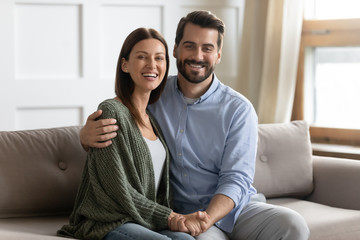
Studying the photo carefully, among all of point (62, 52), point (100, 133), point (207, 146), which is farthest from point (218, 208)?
point (62, 52)

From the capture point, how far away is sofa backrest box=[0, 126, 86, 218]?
2234 mm

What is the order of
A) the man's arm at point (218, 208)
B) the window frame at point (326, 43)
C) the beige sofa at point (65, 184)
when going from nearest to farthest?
the man's arm at point (218, 208) < the beige sofa at point (65, 184) < the window frame at point (326, 43)

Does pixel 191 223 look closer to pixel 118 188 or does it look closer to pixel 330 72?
pixel 118 188

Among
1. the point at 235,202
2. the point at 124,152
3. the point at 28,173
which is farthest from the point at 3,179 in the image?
the point at 235,202

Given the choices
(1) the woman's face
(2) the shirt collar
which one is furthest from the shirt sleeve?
(1) the woman's face

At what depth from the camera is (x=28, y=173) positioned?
7.39 feet

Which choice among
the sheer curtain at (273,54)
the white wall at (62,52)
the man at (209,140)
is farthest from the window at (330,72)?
the man at (209,140)

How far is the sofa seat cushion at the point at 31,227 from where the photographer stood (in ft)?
6.15

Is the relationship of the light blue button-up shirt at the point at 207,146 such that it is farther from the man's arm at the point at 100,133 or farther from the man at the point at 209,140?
the man's arm at the point at 100,133

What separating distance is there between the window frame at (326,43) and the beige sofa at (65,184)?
765mm

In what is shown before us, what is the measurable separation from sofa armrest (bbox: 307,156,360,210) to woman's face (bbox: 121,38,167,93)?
1058mm

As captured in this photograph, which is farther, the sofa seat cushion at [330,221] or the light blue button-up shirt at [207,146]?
the sofa seat cushion at [330,221]

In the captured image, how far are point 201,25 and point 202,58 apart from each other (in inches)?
5.1

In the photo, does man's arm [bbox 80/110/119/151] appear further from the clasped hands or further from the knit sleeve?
the clasped hands
